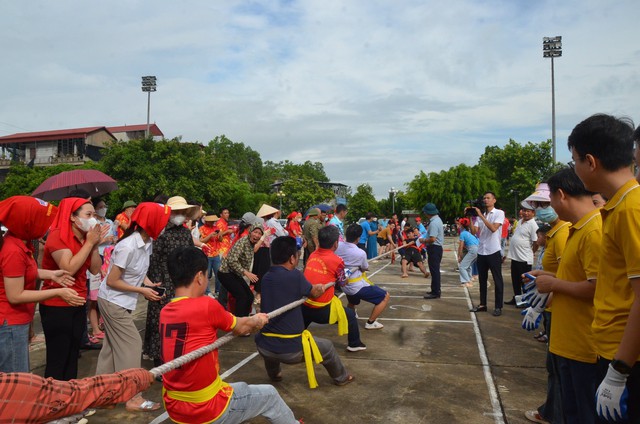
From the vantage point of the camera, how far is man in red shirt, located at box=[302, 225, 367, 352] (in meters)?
5.05

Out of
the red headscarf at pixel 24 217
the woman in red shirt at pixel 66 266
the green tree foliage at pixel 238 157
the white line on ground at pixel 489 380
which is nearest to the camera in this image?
the red headscarf at pixel 24 217

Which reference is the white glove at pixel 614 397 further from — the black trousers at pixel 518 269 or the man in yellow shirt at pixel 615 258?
the black trousers at pixel 518 269

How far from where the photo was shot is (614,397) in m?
1.84

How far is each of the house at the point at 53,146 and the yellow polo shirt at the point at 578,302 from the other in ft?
199

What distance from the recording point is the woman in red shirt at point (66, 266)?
3.62 metres

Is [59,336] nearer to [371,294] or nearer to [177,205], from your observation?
[177,205]

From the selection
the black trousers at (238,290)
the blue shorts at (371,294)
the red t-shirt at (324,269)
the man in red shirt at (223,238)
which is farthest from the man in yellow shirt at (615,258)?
the man in red shirt at (223,238)

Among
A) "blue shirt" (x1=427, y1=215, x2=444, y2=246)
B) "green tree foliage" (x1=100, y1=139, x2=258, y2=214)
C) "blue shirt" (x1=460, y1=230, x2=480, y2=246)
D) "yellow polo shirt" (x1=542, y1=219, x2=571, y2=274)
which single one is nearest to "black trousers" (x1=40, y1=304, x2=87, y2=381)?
"yellow polo shirt" (x1=542, y1=219, x2=571, y2=274)

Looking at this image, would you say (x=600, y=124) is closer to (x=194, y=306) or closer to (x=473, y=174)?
(x=194, y=306)

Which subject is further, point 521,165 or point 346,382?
point 521,165

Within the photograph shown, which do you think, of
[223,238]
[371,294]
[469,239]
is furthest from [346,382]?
[469,239]

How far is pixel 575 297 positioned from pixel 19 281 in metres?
3.65

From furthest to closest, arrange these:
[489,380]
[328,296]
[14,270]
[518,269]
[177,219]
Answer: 1. [518,269]
2. [177,219]
3. [328,296]
4. [489,380]
5. [14,270]

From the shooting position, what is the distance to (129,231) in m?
4.24
